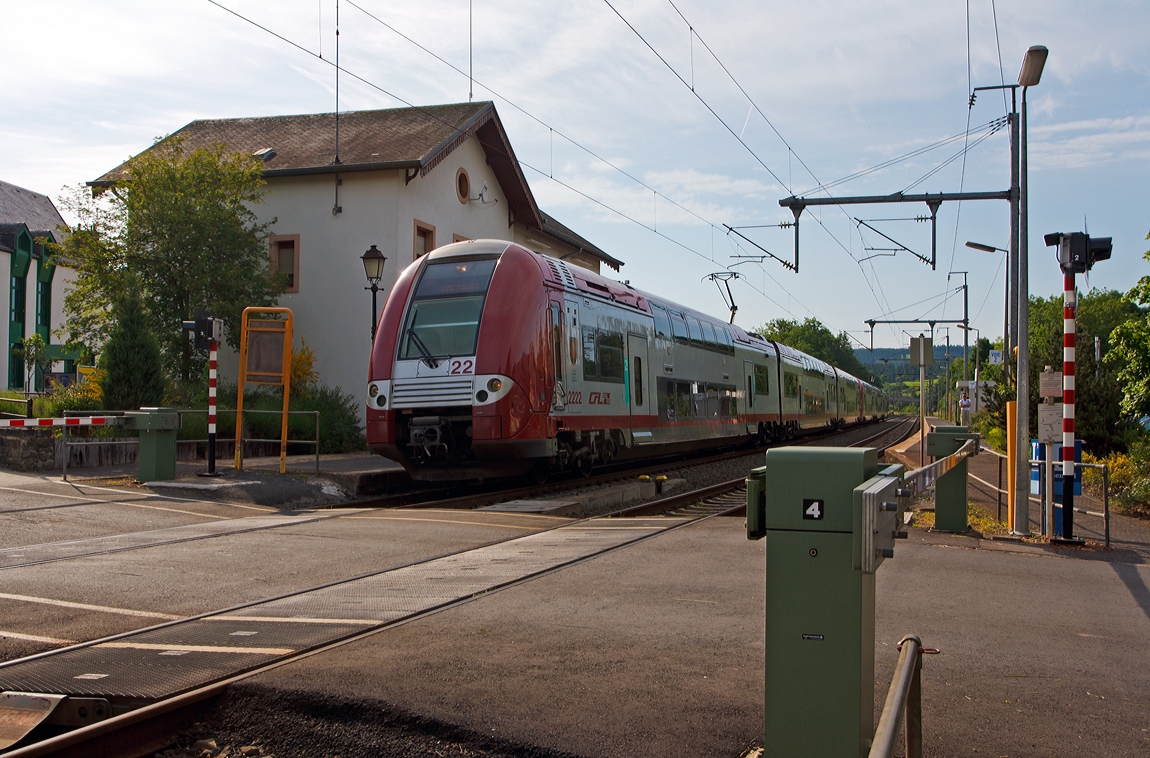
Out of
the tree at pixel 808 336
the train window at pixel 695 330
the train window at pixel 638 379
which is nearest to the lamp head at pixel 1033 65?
the train window at pixel 638 379

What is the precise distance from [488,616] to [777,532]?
319cm

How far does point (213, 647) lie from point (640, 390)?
509 inches

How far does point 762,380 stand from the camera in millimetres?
29016

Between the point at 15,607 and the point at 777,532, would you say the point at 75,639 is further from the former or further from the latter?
the point at 777,532

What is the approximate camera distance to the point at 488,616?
568cm

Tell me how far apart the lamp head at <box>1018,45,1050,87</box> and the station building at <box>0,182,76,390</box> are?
40561 mm

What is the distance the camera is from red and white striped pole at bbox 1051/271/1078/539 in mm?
9352

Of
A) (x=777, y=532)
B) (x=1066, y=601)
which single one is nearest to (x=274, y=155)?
(x=1066, y=601)

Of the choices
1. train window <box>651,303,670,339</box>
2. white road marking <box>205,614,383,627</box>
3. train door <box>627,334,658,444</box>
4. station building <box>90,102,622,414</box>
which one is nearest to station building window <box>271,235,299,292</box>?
station building <box>90,102,622,414</box>

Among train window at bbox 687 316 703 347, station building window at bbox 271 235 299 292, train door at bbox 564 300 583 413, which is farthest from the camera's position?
station building window at bbox 271 235 299 292

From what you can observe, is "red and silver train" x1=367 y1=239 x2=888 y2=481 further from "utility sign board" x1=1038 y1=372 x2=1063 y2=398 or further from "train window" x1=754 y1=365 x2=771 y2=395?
"train window" x1=754 y1=365 x2=771 y2=395

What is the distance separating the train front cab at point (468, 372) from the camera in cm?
1306

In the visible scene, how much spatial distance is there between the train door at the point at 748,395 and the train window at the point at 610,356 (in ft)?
35.1

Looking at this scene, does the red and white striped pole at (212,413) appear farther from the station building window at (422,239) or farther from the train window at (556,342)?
the station building window at (422,239)
